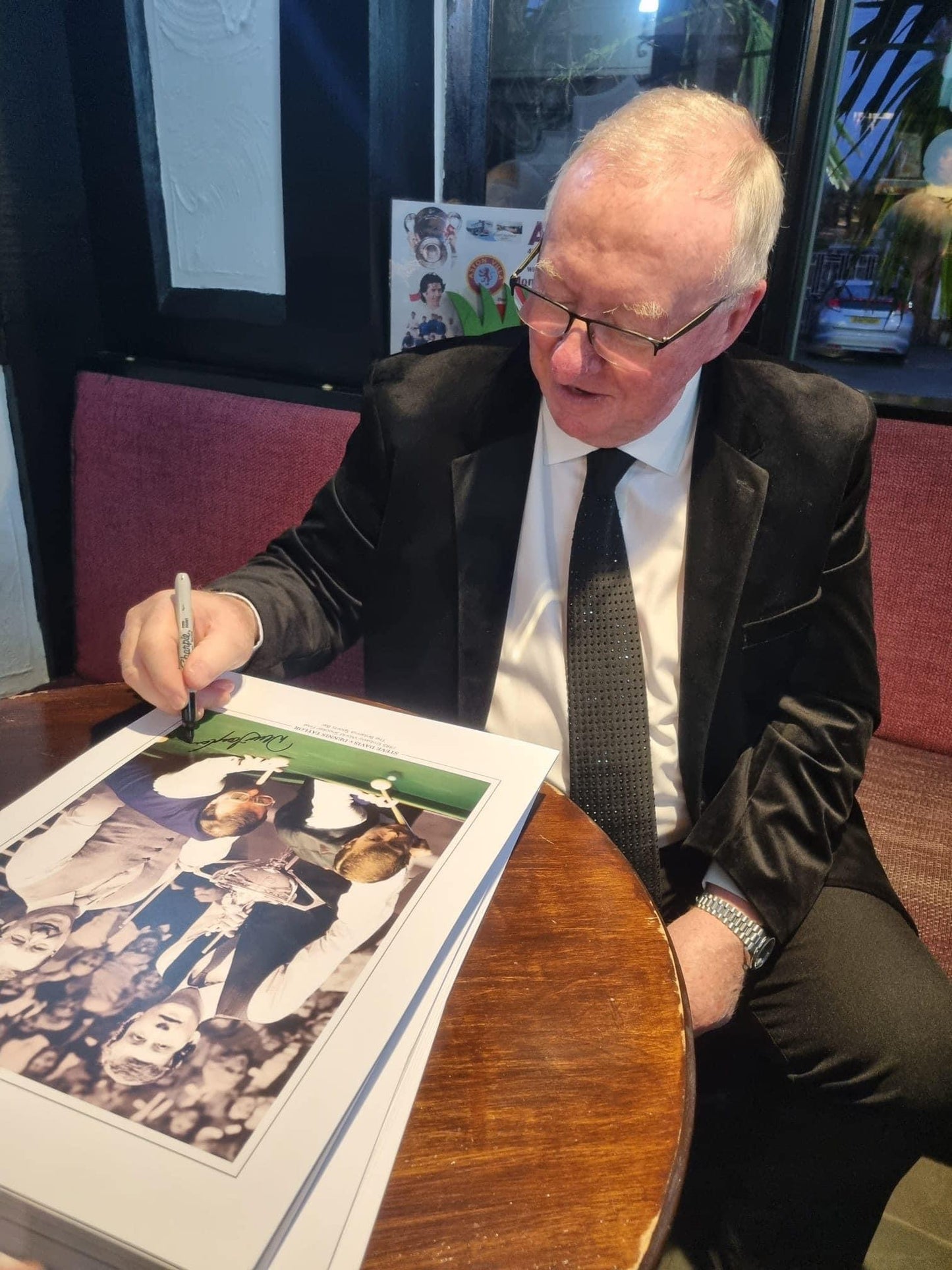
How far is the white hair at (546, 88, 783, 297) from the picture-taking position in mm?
858

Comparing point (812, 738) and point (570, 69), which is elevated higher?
point (570, 69)

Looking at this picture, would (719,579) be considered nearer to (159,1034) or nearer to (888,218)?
(159,1034)

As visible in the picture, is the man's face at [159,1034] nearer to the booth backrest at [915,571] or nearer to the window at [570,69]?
the booth backrest at [915,571]

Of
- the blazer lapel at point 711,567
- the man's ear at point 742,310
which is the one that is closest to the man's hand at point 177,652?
the blazer lapel at point 711,567

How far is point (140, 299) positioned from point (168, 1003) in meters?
1.78

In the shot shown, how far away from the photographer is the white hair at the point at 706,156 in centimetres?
86

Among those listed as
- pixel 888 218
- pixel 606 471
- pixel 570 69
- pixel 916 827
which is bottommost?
pixel 916 827

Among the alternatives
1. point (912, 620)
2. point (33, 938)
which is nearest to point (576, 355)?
point (33, 938)

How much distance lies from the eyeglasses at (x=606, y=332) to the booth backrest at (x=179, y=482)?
73 cm

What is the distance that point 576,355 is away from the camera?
2.94ft

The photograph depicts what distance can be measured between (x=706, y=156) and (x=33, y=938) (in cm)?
92

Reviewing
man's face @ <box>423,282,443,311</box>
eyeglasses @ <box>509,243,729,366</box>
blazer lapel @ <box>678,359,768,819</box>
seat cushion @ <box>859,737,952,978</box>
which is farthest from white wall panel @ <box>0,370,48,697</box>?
seat cushion @ <box>859,737,952,978</box>

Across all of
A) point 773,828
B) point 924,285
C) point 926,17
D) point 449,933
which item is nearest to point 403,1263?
point 449,933

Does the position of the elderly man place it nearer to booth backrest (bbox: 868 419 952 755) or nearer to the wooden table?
the wooden table
